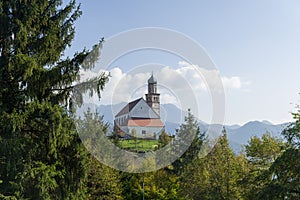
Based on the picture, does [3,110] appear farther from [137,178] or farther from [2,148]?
[137,178]

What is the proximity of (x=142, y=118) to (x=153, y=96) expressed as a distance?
3.75ft

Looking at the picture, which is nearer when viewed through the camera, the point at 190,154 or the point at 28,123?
the point at 28,123

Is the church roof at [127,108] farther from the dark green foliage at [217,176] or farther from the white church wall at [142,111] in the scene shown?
the dark green foliage at [217,176]

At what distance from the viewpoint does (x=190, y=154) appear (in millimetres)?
24344

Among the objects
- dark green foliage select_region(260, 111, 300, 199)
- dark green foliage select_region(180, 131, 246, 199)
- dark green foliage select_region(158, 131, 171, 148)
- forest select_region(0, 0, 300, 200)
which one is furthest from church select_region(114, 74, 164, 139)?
dark green foliage select_region(180, 131, 246, 199)

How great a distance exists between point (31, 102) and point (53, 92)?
90 cm

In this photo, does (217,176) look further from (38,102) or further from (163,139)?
(38,102)

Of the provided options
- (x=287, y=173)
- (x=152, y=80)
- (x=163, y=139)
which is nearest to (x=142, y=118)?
(x=152, y=80)

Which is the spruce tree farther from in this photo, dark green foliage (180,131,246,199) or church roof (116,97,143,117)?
dark green foliage (180,131,246,199)

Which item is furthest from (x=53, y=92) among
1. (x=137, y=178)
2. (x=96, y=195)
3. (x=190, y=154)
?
(x=190, y=154)

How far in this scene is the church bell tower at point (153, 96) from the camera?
1030 centimetres

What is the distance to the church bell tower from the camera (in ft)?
33.8

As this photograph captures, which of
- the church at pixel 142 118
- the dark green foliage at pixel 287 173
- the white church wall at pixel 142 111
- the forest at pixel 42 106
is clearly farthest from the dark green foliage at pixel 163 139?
the dark green foliage at pixel 287 173

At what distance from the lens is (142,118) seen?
31.6 feet
